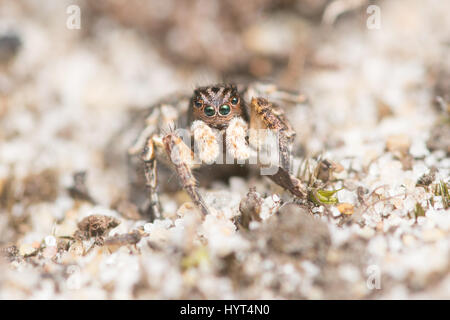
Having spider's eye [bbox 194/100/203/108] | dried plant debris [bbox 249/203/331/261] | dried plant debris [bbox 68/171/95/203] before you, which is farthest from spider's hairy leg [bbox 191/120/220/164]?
dried plant debris [bbox 68/171/95/203]

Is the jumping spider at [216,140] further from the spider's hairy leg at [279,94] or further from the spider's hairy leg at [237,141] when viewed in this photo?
the spider's hairy leg at [279,94]

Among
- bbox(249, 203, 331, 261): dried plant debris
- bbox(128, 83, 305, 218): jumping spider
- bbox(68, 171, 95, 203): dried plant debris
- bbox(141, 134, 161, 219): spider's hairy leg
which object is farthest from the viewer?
bbox(68, 171, 95, 203): dried plant debris

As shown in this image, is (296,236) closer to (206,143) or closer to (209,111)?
(206,143)

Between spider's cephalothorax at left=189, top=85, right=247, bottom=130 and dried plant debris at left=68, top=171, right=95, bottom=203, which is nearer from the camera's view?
spider's cephalothorax at left=189, top=85, right=247, bottom=130

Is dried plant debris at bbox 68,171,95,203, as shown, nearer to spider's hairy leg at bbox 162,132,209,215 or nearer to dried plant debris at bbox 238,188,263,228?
spider's hairy leg at bbox 162,132,209,215

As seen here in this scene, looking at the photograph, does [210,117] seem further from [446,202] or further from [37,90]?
[37,90]

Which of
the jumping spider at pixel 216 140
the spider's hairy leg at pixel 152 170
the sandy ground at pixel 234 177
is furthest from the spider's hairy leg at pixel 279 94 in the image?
the spider's hairy leg at pixel 152 170
